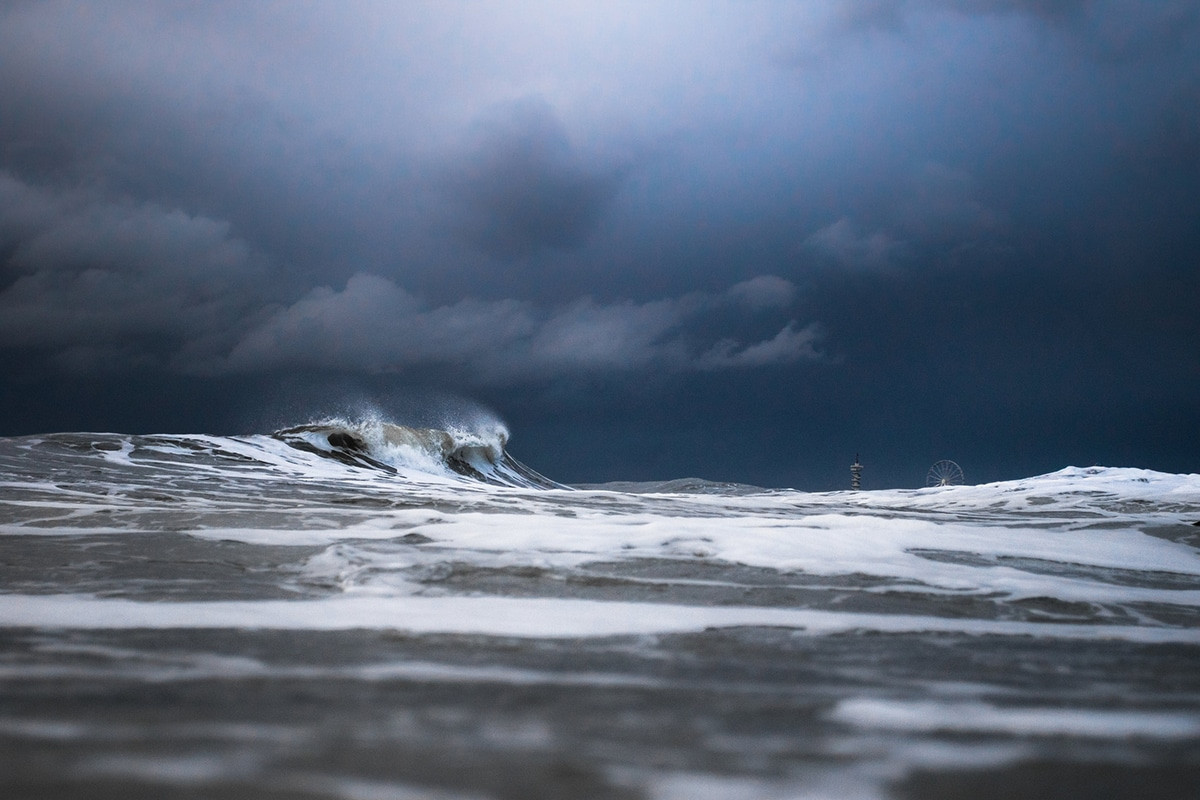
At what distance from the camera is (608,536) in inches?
175

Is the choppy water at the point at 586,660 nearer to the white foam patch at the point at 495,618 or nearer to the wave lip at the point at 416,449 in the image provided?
the white foam patch at the point at 495,618

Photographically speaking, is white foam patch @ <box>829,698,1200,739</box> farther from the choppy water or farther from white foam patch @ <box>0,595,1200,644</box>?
white foam patch @ <box>0,595,1200,644</box>

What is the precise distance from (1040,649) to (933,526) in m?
2.97

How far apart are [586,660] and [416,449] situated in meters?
20.0

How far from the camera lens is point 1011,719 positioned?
1.63 metres

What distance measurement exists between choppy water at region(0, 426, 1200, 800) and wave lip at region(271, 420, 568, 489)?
12967mm

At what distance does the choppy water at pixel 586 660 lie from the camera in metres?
1.29

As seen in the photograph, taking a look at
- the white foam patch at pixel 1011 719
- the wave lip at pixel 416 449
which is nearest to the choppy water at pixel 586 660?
the white foam patch at pixel 1011 719

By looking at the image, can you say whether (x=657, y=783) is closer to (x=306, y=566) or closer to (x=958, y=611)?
(x=958, y=611)

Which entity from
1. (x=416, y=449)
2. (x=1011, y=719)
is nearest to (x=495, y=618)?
(x=1011, y=719)

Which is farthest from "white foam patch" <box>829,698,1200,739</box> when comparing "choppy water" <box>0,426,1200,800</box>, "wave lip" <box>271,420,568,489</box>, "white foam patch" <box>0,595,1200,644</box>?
"wave lip" <box>271,420,568,489</box>

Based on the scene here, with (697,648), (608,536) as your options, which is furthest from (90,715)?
(608,536)

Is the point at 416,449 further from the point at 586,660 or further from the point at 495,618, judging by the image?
the point at 586,660

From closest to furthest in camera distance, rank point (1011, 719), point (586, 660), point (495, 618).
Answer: point (1011, 719), point (586, 660), point (495, 618)
